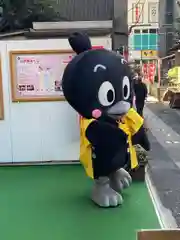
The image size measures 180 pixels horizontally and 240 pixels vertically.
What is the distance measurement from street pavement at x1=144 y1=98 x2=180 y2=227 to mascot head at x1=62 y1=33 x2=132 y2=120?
1087 millimetres

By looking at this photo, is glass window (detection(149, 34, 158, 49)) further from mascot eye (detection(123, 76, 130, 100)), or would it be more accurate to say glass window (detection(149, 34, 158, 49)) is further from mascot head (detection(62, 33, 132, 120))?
mascot head (detection(62, 33, 132, 120))

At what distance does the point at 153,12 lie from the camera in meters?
17.6

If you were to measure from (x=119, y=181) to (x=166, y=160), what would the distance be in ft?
7.12

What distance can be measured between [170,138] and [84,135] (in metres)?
4.42

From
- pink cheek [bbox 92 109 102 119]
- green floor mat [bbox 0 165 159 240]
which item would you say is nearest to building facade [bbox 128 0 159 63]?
green floor mat [bbox 0 165 159 240]

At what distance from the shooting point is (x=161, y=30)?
19.1 metres

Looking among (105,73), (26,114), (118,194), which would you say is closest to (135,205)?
(118,194)

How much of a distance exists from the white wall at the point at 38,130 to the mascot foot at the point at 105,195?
4.40 ft

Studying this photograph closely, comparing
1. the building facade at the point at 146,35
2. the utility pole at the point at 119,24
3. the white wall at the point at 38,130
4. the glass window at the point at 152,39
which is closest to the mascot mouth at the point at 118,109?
the white wall at the point at 38,130

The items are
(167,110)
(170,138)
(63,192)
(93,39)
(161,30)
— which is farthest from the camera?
(161,30)

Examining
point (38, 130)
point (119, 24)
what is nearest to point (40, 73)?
point (38, 130)

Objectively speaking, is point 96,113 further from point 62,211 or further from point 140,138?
point 62,211

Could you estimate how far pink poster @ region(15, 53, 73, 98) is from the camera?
16.6ft

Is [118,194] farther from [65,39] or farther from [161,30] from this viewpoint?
[161,30]
